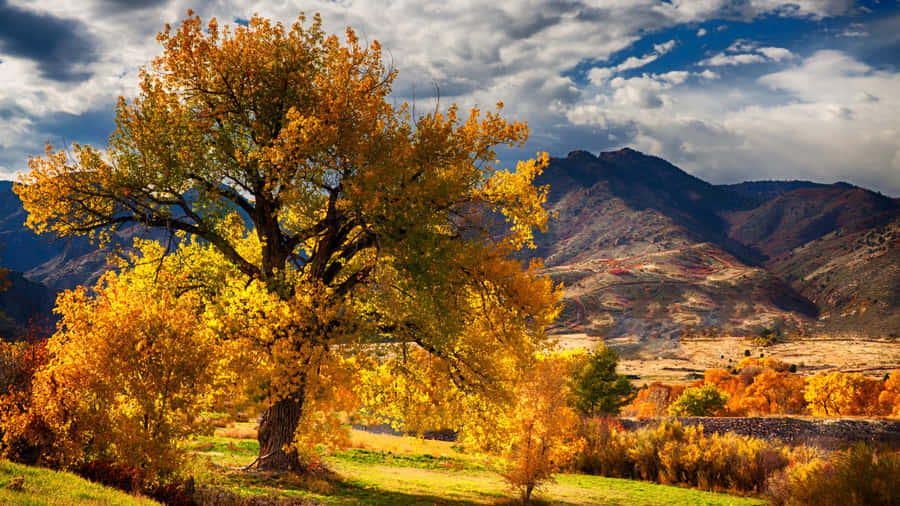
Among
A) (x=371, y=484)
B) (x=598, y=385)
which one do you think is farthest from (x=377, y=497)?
(x=598, y=385)

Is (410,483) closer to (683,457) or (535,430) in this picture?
(535,430)

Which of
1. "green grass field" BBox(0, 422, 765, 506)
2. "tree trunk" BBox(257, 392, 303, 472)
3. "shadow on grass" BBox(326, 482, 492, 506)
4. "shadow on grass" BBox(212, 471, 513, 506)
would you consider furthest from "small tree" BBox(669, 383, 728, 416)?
"tree trunk" BBox(257, 392, 303, 472)

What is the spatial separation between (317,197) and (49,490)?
10135 mm

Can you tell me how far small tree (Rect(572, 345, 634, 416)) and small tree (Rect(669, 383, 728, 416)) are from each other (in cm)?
585

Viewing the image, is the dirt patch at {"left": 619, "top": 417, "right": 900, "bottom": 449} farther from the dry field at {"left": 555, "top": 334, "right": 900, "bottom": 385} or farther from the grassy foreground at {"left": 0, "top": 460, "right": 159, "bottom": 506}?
the dry field at {"left": 555, "top": 334, "right": 900, "bottom": 385}

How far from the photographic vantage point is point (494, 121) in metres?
17.5

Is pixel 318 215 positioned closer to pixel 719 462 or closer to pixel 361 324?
pixel 361 324

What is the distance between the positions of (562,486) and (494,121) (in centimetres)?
1772

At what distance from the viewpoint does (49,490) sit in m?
10.4

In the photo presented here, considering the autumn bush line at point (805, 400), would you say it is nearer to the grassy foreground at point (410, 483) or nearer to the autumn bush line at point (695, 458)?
the autumn bush line at point (695, 458)

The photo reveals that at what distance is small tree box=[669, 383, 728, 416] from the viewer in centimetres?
5388

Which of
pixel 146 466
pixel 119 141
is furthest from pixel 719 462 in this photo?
Result: pixel 119 141

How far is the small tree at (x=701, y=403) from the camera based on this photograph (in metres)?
53.9

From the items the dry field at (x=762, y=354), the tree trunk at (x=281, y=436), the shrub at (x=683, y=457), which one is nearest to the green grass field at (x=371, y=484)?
the tree trunk at (x=281, y=436)
